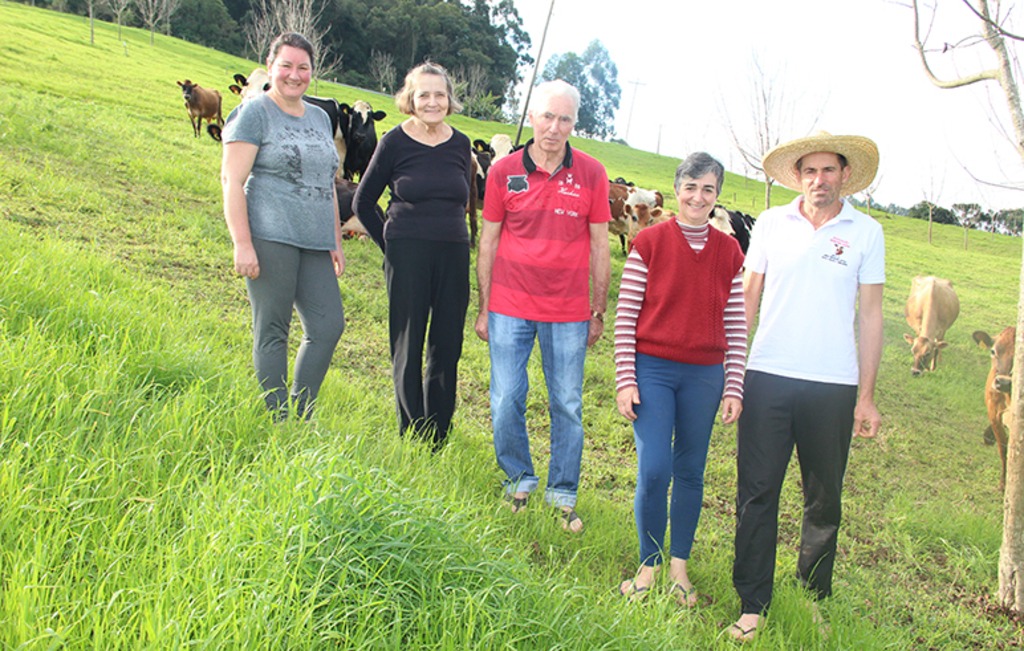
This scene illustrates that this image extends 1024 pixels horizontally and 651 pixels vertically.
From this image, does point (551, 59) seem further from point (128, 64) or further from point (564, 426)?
point (564, 426)

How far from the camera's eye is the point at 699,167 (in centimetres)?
279

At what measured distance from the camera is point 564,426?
341 cm

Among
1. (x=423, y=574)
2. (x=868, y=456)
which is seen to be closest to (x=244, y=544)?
(x=423, y=574)

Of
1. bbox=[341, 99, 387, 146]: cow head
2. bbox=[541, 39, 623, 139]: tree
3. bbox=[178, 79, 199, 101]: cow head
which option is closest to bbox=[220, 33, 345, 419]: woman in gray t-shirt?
bbox=[341, 99, 387, 146]: cow head

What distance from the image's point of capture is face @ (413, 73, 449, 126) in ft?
11.1

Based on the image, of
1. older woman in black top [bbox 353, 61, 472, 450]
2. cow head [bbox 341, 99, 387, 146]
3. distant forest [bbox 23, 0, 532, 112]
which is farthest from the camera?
distant forest [bbox 23, 0, 532, 112]

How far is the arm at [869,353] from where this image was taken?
274cm

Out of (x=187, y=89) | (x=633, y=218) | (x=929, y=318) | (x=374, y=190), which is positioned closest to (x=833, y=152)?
(x=374, y=190)

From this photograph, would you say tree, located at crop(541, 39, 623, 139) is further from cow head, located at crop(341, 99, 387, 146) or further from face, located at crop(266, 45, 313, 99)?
face, located at crop(266, 45, 313, 99)

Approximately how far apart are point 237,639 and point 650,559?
188 cm

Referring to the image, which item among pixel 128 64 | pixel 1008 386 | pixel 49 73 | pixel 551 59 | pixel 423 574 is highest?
pixel 551 59

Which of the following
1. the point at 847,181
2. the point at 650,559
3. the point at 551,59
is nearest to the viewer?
the point at 650,559

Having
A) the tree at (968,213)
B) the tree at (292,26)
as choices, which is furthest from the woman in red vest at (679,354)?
the tree at (968,213)

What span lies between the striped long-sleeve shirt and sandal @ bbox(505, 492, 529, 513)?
86 centimetres
